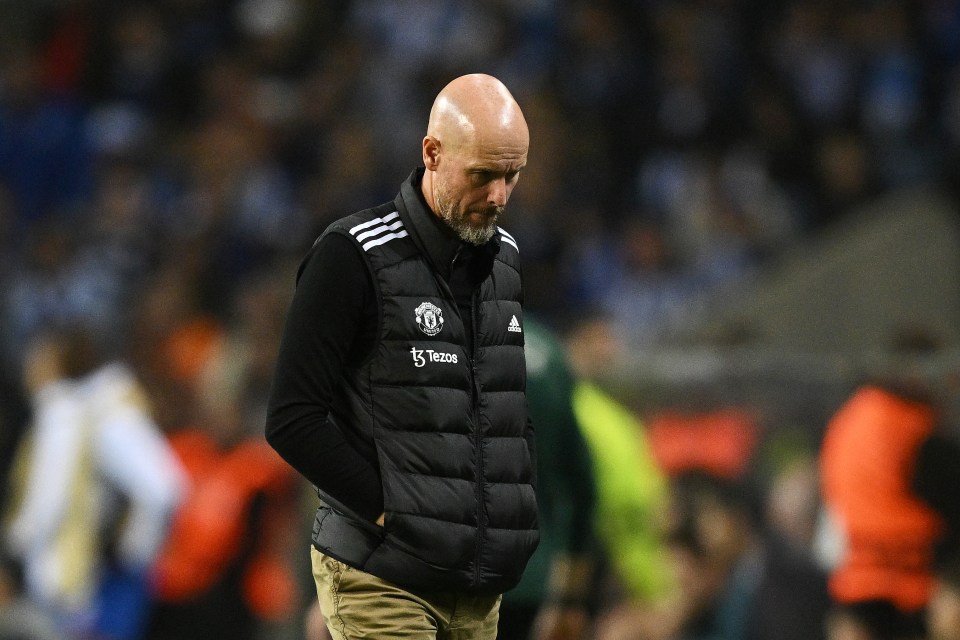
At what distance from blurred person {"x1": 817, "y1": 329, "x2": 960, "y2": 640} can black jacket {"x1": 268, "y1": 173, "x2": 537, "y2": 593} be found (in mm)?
3199

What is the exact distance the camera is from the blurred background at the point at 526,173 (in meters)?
9.73

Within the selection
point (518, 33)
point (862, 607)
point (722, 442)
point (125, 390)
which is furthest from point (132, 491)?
point (518, 33)

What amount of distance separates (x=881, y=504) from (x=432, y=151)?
361cm

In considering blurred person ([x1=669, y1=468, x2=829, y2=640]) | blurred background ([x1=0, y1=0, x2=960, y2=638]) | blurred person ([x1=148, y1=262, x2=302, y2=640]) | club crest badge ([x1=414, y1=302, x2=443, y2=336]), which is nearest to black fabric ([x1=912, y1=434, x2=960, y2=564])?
blurred person ([x1=669, y1=468, x2=829, y2=640])

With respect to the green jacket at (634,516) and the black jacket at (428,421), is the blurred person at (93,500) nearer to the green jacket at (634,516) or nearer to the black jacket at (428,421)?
the green jacket at (634,516)

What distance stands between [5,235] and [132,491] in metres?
4.42

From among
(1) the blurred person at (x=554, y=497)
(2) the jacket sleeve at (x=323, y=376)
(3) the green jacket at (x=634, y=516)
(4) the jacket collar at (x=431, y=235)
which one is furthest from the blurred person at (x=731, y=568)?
(2) the jacket sleeve at (x=323, y=376)

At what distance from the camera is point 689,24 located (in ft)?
40.8

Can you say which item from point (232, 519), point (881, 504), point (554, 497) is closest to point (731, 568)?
point (881, 504)

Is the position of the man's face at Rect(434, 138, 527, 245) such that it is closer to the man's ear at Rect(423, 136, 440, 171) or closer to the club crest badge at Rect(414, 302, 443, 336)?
the man's ear at Rect(423, 136, 440, 171)

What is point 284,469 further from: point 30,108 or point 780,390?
point 30,108

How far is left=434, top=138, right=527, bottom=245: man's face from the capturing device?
349 centimetres

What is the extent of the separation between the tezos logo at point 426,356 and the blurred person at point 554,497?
1531 mm

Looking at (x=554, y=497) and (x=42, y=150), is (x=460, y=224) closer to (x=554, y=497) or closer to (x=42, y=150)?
(x=554, y=497)
